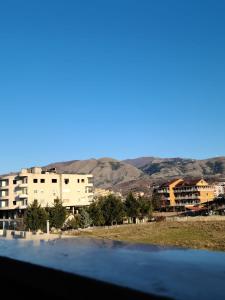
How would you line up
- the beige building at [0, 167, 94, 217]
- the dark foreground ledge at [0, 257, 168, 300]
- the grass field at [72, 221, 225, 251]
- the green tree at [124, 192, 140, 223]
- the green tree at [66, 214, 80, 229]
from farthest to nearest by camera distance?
the beige building at [0, 167, 94, 217], the green tree at [124, 192, 140, 223], the green tree at [66, 214, 80, 229], the grass field at [72, 221, 225, 251], the dark foreground ledge at [0, 257, 168, 300]

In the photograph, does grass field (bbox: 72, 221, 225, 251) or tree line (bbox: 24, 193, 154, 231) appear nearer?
grass field (bbox: 72, 221, 225, 251)

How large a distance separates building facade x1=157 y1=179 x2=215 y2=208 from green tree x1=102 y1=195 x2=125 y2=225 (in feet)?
194

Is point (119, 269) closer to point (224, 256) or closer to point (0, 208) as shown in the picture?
point (224, 256)

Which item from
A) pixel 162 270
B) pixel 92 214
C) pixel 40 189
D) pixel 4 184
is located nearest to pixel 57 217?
pixel 92 214

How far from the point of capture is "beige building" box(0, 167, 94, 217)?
91062 mm

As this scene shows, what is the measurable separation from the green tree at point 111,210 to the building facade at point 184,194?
5904 cm

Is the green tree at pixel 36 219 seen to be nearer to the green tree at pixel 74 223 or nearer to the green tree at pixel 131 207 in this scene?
the green tree at pixel 74 223

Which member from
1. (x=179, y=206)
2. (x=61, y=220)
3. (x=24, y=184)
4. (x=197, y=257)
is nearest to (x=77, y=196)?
(x=24, y=184)

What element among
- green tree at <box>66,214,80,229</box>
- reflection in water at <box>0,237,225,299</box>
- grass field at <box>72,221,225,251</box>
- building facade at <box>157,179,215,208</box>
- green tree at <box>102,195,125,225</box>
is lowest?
grass field at <box>72,221,225,251</box>

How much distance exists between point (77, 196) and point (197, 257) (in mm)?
90866

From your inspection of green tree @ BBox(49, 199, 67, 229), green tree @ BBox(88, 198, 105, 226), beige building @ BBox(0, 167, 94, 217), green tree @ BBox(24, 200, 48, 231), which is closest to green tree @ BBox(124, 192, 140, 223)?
green tree @ BBox(88, 198, 105, 226)

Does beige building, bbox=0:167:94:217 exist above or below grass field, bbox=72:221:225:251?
above

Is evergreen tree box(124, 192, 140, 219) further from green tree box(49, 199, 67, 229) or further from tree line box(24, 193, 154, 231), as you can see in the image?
green tree box(49, 199, 67, 229)

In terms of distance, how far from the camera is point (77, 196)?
99.0 meters
